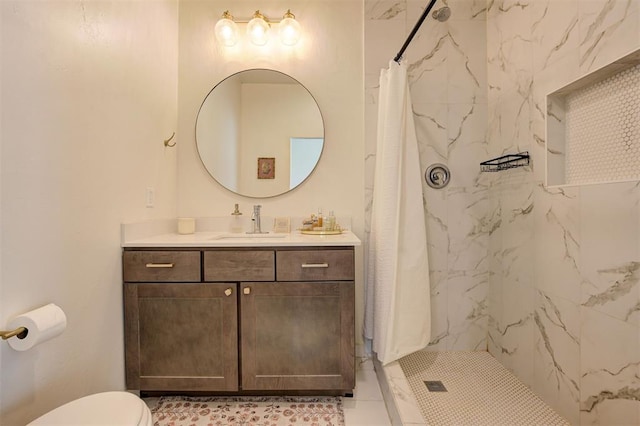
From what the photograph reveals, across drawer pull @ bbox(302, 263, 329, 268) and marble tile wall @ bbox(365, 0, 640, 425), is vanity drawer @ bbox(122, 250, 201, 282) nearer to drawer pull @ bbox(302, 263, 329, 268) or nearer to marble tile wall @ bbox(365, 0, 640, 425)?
drawer pull @ bbox(302, 263, 329, 268)

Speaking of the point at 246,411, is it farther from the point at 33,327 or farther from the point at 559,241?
→ the point at 559,241

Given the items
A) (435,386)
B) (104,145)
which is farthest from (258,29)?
(435,386)

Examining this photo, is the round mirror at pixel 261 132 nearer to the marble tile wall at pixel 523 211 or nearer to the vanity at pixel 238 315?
the marble tile wall at pixel 523 211

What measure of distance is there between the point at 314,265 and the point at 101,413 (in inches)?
36.3

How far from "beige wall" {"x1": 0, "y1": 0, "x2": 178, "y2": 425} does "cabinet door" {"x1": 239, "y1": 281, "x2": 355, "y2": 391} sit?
0.64 m

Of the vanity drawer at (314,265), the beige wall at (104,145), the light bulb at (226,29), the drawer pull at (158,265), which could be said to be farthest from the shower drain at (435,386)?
the light bulb at (226,29)

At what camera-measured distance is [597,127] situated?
1243 millimetres

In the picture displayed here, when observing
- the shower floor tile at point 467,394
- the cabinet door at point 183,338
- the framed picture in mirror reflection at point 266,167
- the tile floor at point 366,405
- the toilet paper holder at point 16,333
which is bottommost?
the tile floor at point 366,405

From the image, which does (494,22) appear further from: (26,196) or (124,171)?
(26,196)

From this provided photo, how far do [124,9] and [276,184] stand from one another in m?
1.19

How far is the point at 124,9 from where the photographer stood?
144cm

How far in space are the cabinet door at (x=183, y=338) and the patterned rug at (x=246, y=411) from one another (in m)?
0.13

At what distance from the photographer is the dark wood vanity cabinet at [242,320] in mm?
1454

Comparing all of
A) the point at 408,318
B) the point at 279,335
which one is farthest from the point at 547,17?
the point at 279,335
